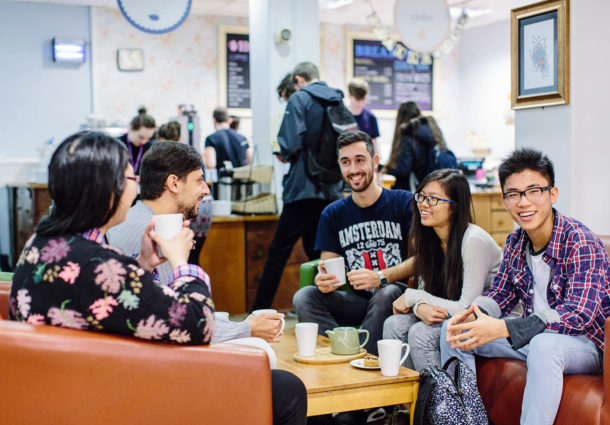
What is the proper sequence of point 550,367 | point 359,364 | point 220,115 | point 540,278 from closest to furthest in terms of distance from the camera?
point 550,367
point 359,364
point 540,278
point 220,115

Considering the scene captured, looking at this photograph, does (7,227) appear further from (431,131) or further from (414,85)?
(414,85)

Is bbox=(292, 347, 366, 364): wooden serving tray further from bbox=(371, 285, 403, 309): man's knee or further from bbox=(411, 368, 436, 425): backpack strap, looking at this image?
bbox=(371, 285, 403, 309): man's knee

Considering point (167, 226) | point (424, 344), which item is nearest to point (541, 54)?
point (424, 344)

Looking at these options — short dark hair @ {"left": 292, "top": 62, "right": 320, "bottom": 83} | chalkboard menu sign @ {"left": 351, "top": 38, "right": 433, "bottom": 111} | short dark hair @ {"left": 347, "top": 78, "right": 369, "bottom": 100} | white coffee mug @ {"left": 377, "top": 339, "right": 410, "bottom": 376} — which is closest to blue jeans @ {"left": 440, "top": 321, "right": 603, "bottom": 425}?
white coffee mug @ {"left": 377, "top": 339, "right": 410, "bottom": 376}

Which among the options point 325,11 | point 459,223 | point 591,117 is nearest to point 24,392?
point 459,223

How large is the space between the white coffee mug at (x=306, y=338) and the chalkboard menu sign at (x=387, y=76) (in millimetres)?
7627

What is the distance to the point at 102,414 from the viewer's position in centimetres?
162

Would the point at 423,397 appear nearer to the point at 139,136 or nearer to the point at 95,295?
the point at 95,295

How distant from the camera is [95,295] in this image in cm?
158

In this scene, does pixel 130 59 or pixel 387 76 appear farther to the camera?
pixel 387 76

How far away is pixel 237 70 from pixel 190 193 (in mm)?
6862

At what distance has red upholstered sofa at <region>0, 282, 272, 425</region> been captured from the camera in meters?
1.58

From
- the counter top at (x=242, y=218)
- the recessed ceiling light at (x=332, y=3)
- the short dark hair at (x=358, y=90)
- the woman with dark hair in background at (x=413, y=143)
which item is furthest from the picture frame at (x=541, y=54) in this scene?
the recessed ceiling light at (x=332, y=3)

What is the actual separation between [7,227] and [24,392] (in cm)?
646
